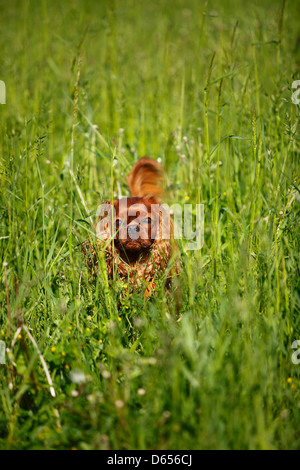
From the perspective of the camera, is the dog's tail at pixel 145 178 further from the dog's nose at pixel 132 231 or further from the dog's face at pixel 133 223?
the dog's nose at pixel 132 231

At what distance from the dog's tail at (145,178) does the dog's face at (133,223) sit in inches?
9.1

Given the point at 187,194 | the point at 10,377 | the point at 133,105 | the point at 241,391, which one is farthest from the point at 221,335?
the point at 133,105

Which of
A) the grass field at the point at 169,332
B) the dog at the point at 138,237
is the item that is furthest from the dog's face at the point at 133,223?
the grass field at the point at 169,332

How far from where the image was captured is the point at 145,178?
3.18 meters

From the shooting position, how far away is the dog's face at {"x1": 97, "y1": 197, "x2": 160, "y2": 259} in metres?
2.64

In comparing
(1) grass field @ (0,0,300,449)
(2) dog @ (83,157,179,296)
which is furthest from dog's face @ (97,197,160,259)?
(1) grass field @ (0,0,300,449)

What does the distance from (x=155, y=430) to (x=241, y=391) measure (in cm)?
33

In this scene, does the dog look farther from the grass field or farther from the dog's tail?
the grass field

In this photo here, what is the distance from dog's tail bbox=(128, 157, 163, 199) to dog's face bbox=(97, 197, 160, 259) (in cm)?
23

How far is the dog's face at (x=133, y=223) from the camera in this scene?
264cm

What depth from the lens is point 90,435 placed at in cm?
154
